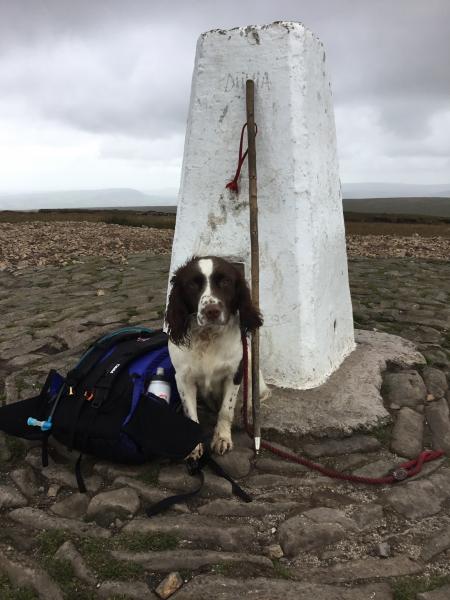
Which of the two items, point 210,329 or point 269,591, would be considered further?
point 210,329

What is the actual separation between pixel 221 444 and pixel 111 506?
42.0 inches

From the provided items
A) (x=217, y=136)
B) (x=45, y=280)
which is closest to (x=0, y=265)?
(x=45, y=280)

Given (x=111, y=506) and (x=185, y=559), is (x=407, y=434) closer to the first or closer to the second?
(x=185, y=559)

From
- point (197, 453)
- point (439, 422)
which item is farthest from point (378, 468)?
point (197, 453)

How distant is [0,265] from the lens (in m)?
13.2

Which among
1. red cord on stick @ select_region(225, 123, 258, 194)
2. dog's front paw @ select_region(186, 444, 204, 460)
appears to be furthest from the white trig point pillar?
dog's front paw @ select_region(186, 444, 204, 460)

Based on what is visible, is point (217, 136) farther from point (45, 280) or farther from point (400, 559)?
point (45, 280)

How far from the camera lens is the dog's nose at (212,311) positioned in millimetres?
3814

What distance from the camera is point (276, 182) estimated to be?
15.9 feet

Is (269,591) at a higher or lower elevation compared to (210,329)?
lower

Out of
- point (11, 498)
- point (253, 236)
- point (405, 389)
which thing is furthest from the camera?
point (405, 389)

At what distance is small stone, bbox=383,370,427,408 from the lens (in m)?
5.03

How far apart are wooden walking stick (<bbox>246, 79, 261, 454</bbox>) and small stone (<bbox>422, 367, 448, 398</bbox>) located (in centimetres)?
207

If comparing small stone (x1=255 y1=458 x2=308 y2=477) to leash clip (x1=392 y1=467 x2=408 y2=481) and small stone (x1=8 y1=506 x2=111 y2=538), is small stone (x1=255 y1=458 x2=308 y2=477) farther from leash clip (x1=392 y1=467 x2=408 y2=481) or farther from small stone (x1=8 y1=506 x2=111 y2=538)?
small stone (x1=8 y1=506 x2=111 y2=538)
